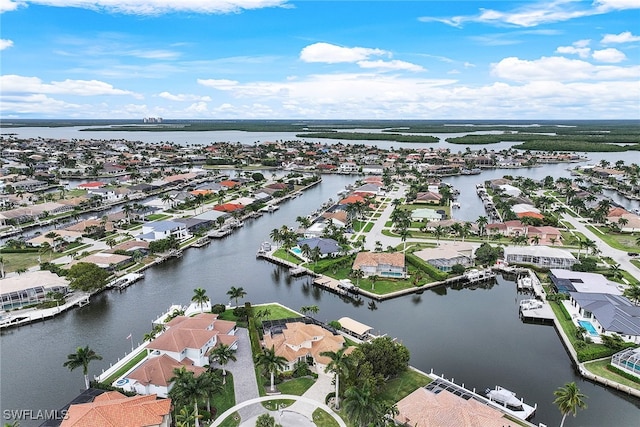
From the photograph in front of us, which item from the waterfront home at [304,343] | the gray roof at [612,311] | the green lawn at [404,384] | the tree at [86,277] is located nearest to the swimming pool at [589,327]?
the gray roof at [612,311]

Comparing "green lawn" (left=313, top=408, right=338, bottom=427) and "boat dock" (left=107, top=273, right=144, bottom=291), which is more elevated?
"boat dock" (left=107, top=273, right=144, bottom=291)

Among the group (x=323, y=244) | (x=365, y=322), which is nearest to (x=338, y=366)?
(x=365, y=322)

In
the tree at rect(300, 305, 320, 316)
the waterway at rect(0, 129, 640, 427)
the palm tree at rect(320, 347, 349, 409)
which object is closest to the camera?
the palm tree at rect(320, 347, 349, 409)

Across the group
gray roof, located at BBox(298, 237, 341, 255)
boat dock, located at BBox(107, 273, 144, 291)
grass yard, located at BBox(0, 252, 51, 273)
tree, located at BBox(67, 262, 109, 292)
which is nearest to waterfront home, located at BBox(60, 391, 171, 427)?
tree, located at BBox(67, 262, 109, 292)

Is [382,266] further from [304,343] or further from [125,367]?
[125,367]

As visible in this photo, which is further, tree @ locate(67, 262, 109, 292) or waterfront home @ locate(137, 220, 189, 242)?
waterfront home @ locate(137, 220, 189, 242)

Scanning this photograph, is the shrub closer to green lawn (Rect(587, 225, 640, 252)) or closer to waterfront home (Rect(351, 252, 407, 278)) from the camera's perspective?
waterfront home (Rect(351, 252, 407, 278))
